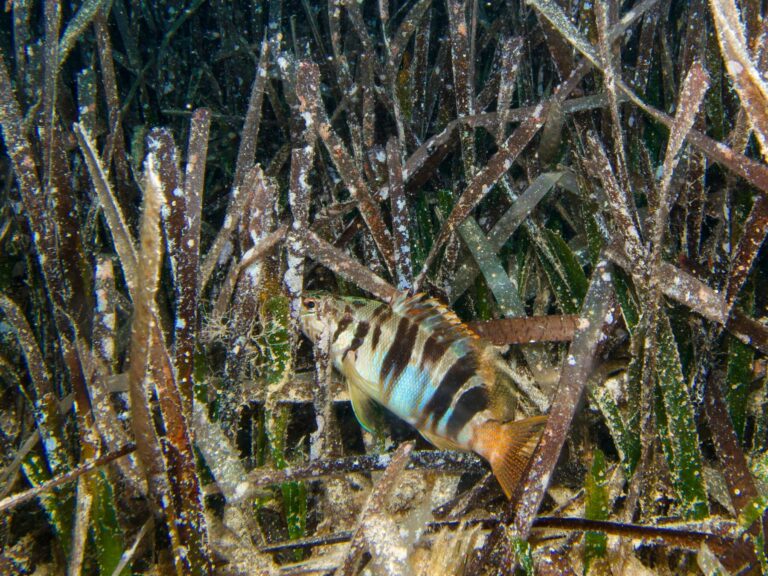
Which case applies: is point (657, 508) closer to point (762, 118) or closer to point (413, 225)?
point (762, 118)

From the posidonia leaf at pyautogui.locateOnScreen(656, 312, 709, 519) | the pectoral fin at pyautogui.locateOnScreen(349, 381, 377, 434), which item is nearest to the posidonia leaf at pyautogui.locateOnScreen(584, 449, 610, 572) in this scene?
the posidonia leaf at pyautogui.locateOnScreen(656, 312, 709, 519)

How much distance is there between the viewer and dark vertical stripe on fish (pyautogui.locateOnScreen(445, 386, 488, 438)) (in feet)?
6.66

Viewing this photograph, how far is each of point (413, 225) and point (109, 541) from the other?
6.89 feet

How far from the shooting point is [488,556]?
5.40 ft

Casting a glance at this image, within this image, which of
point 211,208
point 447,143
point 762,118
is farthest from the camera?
point 211,208

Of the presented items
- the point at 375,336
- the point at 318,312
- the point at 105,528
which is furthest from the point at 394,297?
the point at 105,528

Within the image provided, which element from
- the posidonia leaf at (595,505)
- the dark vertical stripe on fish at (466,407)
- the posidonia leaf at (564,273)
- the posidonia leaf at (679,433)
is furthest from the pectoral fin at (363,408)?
the posidonia leaf at (679,433)

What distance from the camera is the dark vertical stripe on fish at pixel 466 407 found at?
6.66 feet

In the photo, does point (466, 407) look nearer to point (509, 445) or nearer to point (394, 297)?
point (509, 445)

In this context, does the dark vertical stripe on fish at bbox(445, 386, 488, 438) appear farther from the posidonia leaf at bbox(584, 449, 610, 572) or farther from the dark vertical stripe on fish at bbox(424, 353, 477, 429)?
the posidonia leaf at bbox(584, 449, 610, 572)

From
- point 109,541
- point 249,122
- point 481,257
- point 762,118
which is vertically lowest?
point 109,541

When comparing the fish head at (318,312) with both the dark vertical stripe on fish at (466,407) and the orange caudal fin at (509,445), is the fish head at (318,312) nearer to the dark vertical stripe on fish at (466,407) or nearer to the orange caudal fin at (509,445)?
the dark vertical stripe on fish at (466,407)

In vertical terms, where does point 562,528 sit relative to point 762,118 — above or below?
below

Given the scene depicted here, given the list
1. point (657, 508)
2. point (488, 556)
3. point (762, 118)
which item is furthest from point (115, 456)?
point (762, 118)
